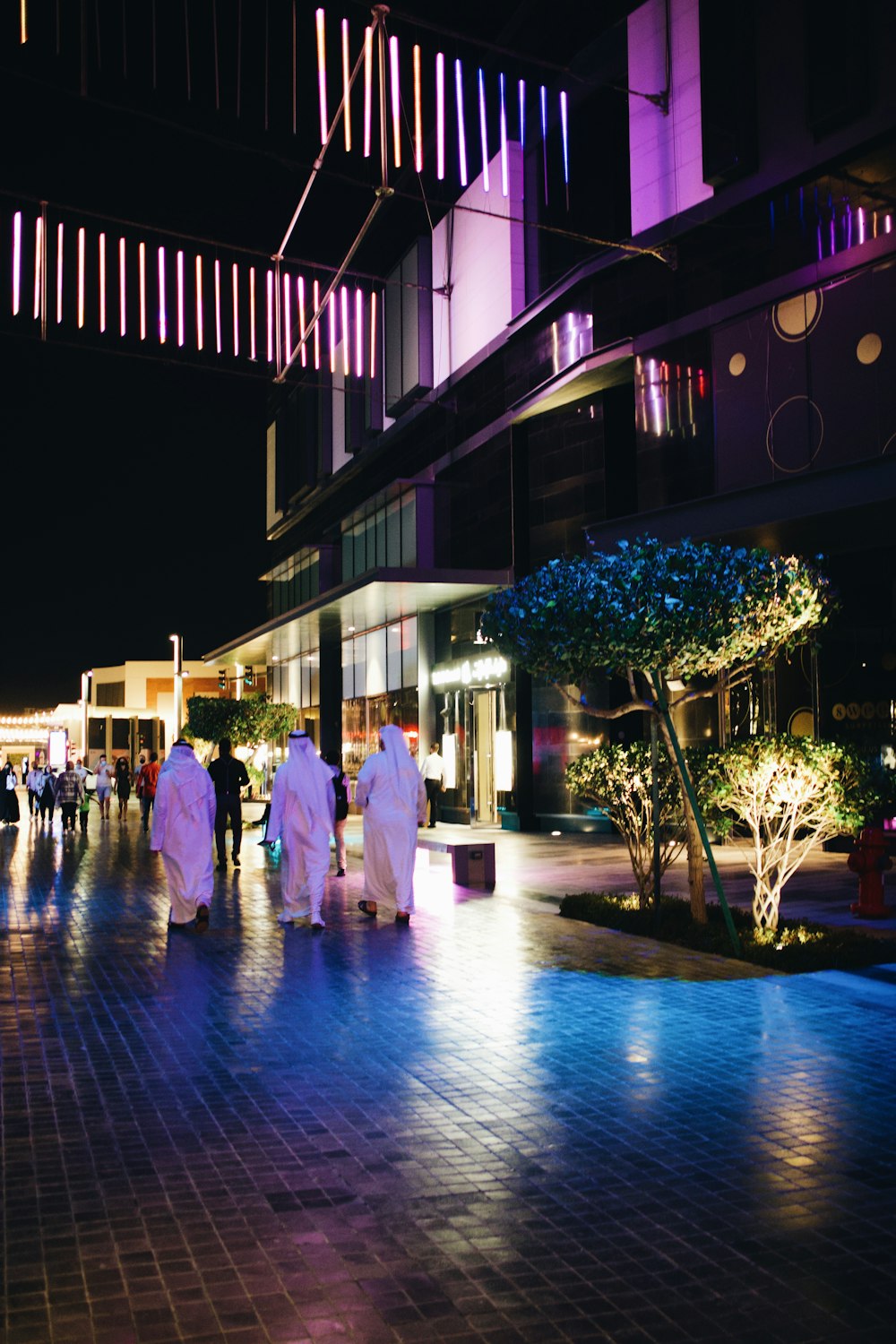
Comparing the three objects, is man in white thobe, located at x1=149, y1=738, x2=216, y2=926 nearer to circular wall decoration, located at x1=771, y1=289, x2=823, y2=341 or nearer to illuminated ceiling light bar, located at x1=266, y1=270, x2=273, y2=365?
illuminated ceiling light bar, located at x1=266, y1=270, x2=273, y2=365

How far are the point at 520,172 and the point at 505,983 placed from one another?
20.7m

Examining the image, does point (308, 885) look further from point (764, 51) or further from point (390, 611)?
point (390, 611)

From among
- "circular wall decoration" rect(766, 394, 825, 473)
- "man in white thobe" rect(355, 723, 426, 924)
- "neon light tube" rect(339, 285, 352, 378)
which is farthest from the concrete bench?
"neon light tube" rect(339, 285, 352, 378)

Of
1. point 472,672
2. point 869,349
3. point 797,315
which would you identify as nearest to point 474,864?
point 869,349

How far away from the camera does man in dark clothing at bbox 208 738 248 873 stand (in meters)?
18.6

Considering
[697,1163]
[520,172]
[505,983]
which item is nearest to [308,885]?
[505,983]

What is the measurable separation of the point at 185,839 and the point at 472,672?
16.0 metres

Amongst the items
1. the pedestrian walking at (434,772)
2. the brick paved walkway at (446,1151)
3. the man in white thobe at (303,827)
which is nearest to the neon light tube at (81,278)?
the man in white thobe at (303,827)

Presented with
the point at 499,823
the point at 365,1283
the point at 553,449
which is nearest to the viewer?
the point at 365,1283

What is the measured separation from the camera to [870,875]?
38.6ft

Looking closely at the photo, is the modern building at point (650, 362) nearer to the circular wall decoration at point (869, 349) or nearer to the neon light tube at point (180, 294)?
the circular wall decoration at point (869, 349)

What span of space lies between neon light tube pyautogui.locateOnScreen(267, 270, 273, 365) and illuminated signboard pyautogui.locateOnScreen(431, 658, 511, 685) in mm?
8245

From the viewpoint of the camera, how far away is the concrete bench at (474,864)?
15344 millimetres

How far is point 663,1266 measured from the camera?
4.10m
